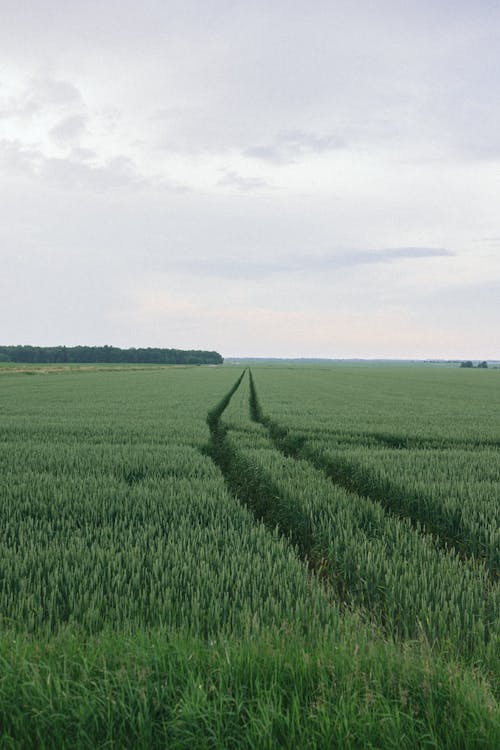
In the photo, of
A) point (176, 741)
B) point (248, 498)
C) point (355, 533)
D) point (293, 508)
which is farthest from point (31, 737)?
point (248, 498)

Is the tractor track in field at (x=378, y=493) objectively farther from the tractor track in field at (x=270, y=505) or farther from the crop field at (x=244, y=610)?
the tractor track in field at (x=270, y=505)

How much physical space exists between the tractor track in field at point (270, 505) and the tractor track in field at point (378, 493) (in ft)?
4.48

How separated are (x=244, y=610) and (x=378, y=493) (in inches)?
212

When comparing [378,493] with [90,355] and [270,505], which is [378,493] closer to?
[270,505]

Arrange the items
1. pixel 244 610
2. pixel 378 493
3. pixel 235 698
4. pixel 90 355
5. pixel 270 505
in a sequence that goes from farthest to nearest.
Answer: pixel 90 355, pixel 378 493, pixel 270 505, pixel 244 610, pixel 235 698

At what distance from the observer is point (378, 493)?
26.1 ft

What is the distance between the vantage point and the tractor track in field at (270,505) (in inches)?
186

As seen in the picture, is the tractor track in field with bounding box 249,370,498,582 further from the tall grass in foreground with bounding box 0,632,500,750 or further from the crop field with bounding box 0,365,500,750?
the tall grass in foreground with bounding box 0,632,500,750

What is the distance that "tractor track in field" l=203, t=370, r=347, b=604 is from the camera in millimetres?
4723

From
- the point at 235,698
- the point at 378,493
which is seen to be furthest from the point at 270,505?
the point at 235,698

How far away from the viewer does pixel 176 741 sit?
79.9 inches

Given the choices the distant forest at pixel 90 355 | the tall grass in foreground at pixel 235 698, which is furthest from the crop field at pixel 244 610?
the distant forest at pixel 90 355

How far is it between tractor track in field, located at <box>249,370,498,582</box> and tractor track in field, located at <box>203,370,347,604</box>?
1364mm

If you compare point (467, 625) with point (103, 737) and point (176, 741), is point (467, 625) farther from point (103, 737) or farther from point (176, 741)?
point (103, 737)
